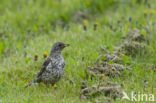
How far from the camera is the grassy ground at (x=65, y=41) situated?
691 centimetres

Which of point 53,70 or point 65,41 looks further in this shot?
point 65,41

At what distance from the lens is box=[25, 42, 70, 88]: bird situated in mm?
7000

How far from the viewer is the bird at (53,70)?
7000 millimetres

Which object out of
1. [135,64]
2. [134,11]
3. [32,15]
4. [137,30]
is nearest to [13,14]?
[32,15]

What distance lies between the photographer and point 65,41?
8953 mm

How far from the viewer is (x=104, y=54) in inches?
319

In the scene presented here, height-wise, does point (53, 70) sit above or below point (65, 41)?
below

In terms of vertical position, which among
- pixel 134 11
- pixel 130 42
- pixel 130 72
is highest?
pixel 134 11

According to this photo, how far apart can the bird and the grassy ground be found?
0.50 ft

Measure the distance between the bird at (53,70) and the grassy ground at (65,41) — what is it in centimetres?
15

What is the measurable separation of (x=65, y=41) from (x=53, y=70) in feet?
6.62

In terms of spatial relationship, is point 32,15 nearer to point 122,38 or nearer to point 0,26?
point 0,26

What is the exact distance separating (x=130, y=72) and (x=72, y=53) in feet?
5.29

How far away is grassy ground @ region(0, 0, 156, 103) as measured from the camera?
22.7 ft
